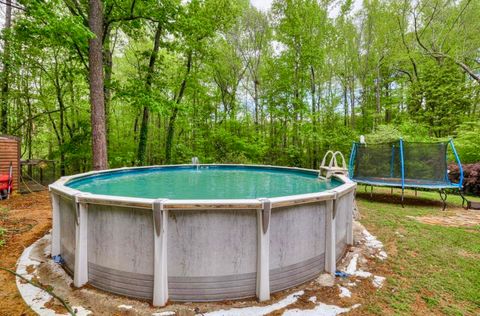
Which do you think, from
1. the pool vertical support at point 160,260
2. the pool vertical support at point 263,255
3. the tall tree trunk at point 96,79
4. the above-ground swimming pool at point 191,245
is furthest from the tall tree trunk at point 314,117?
the pool vertical support at point 160,260

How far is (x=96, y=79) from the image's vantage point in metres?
5.96

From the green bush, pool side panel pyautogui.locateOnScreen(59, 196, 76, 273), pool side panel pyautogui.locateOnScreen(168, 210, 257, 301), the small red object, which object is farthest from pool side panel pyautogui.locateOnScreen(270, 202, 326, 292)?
the green bush

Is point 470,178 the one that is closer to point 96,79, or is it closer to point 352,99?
point 352,99

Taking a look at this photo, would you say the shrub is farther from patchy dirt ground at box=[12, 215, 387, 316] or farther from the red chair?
the red chair

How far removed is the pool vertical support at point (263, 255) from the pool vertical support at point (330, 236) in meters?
0.83

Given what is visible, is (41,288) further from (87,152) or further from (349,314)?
(87,152)

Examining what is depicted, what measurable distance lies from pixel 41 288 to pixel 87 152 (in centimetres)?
958

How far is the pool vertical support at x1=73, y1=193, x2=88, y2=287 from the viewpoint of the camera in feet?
7.63

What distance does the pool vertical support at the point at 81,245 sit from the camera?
2.32m

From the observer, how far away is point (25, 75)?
410 inches

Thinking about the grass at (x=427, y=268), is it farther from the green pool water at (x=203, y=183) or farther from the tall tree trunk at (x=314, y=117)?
the tall tree trunk at (x=314, y=117)

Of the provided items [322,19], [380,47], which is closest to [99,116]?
[322,19]

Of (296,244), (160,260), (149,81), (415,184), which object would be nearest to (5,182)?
(149,81)

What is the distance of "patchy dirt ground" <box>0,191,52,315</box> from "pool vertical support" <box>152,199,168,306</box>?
0.99 meters
